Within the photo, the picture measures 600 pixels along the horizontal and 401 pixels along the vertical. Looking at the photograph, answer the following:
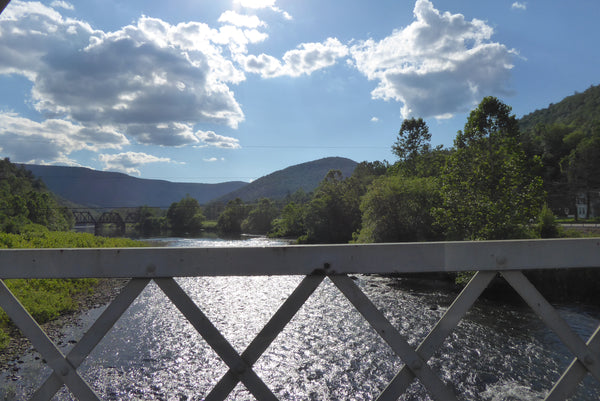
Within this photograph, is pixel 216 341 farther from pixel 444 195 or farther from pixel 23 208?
pixel 23 208

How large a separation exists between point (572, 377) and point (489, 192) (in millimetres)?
21643

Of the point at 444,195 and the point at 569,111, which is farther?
the point at 569,111

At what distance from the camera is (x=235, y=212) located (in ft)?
367

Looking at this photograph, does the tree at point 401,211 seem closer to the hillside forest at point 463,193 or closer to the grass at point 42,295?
the hillside forest at point 463,193

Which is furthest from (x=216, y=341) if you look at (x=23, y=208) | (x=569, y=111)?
(x=569, y=111)

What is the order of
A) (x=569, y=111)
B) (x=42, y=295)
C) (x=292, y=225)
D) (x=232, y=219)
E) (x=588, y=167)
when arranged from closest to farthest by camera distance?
(x=42, y=295), (x=588, y=167), (x=292, y=225), (x=232, y=219), (x=569, y=111)

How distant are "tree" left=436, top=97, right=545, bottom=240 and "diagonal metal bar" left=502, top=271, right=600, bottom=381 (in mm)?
20141

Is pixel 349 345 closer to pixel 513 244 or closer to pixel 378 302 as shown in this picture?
pixel 378 302

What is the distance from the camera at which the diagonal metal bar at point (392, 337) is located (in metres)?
1.68

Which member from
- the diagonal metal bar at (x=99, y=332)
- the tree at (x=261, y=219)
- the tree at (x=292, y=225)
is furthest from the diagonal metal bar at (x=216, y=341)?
the tree at (x=261, y=219)

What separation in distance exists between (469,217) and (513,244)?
20769 mm

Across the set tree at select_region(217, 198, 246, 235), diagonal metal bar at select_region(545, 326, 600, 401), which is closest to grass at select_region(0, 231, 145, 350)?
diagonal metal bar at select_region(545, 326, 600, 401)

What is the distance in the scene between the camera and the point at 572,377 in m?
1.74

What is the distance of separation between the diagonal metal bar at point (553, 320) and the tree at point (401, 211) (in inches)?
1175
